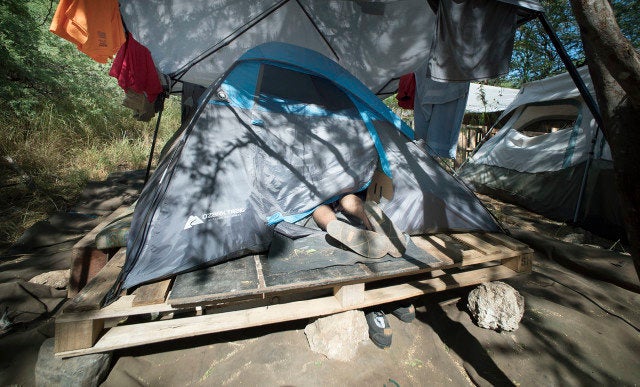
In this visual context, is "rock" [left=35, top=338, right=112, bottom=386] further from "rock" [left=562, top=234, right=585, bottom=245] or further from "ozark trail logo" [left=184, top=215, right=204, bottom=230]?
"rock" [left=562, top=234, right=585, bottom=245]

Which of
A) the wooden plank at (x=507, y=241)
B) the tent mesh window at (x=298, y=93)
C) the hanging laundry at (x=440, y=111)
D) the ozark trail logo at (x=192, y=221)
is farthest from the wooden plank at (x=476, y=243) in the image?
the ozark trail logo at (x=192, y=221)

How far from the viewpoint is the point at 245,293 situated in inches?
61.8

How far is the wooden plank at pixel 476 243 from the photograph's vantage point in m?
2.17

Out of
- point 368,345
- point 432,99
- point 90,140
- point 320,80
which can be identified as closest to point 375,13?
point 432,99

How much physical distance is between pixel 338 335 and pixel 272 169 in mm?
1444

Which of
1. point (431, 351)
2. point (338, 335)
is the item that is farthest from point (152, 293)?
point (431, 351)

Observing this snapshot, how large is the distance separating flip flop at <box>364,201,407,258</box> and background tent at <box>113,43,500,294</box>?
0.28 metres

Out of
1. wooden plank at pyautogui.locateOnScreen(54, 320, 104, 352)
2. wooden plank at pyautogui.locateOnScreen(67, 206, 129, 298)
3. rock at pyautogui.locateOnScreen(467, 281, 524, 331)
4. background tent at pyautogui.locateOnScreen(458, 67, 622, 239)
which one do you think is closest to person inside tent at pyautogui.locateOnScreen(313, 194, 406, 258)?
rock at pyautogui.locateOnScreen(467, 281, 524, 331)

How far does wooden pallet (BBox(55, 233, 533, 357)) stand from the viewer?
1.50m

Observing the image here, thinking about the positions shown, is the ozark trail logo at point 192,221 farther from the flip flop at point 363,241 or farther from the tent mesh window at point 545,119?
the tent mesh window at point 545,119

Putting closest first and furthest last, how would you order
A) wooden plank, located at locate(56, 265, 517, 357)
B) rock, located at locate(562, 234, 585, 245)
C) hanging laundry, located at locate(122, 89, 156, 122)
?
wooden plank, located at locate(56, 265, 517, 357) < hanging laundry, located at locate(122, 89, 156, 122) < rock, located at locate(562, 234, 585, 245)

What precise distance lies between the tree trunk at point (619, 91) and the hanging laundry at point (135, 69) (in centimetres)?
374

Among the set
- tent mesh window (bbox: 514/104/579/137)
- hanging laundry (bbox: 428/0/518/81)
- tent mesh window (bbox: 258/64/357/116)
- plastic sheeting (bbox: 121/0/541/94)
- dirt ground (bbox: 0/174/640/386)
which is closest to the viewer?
dirt ground (bbox: 0/174/640/386)

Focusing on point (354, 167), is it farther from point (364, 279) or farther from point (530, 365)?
point (530, 365)
